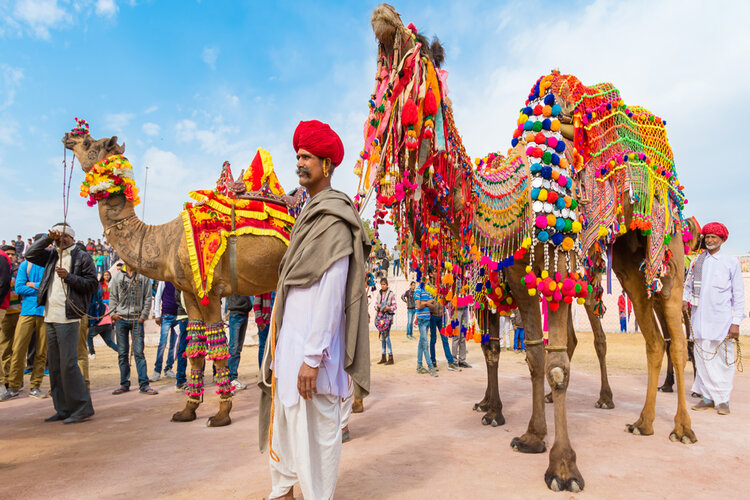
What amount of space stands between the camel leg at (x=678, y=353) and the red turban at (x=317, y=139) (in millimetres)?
4078

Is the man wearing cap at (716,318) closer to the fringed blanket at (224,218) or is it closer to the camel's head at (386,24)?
the camel's head at (386,24)

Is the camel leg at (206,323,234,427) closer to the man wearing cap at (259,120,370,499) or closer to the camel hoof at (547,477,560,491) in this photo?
the man wearing cap at (259,120,370,499)

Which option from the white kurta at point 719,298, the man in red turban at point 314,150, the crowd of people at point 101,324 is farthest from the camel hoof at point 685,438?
the crowd of people at point 101,324

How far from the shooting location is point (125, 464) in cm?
366

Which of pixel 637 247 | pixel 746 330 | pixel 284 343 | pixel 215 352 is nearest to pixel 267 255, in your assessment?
pixel 215 352

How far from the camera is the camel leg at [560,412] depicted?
121 inches

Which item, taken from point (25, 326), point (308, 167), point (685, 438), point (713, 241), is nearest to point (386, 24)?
point (308, 167)

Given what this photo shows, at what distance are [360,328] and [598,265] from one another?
343 centimetres

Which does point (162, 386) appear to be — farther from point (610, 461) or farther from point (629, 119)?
point (629, 119)

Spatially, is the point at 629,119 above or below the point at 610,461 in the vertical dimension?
above

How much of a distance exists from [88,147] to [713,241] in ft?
26.4

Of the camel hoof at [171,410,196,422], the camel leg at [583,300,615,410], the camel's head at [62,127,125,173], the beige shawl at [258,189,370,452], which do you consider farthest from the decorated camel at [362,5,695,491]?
the camel's head at [62,127,125,173]

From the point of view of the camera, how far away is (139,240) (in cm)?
522

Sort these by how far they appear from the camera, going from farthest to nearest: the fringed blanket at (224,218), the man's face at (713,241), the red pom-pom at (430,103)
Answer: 1. the man's face at (713,241)
2. the fringed blanket at (224,218)
3. the red pom-pom at (430,103)
